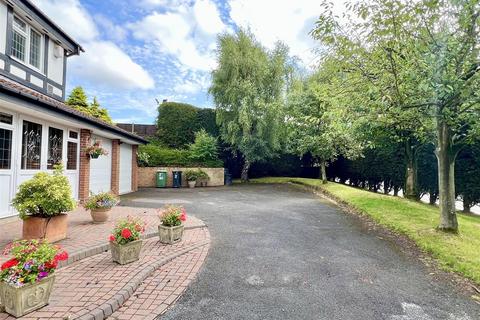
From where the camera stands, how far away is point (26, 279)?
277 centimetres

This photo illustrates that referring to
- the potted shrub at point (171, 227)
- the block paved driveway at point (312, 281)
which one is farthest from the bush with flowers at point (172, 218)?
the block paved driveway at point (312, 281)

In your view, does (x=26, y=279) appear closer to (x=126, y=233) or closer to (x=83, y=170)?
(x=126, y=233)

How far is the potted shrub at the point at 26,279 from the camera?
272 centimetres

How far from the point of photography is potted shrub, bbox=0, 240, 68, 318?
2.72 m

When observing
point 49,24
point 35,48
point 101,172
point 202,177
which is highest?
point 49,24

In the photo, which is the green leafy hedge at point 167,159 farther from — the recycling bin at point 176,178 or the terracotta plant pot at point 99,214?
the terracotta plant pot at point 99,214

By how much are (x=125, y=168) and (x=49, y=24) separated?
23.0 feet

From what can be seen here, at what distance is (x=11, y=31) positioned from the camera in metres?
8.30

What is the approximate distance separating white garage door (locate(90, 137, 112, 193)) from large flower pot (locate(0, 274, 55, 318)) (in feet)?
26.5

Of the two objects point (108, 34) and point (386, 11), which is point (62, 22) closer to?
point (108, 34)

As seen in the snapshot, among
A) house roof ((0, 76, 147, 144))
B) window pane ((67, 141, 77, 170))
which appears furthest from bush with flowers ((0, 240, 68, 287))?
window pane ((67, 141, 77, 170))

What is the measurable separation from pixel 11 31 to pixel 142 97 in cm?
1292

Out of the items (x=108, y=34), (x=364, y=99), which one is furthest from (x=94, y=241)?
(x=108, y=34)

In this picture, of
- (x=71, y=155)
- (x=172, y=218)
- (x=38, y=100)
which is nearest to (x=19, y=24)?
(x=71, y=155)
